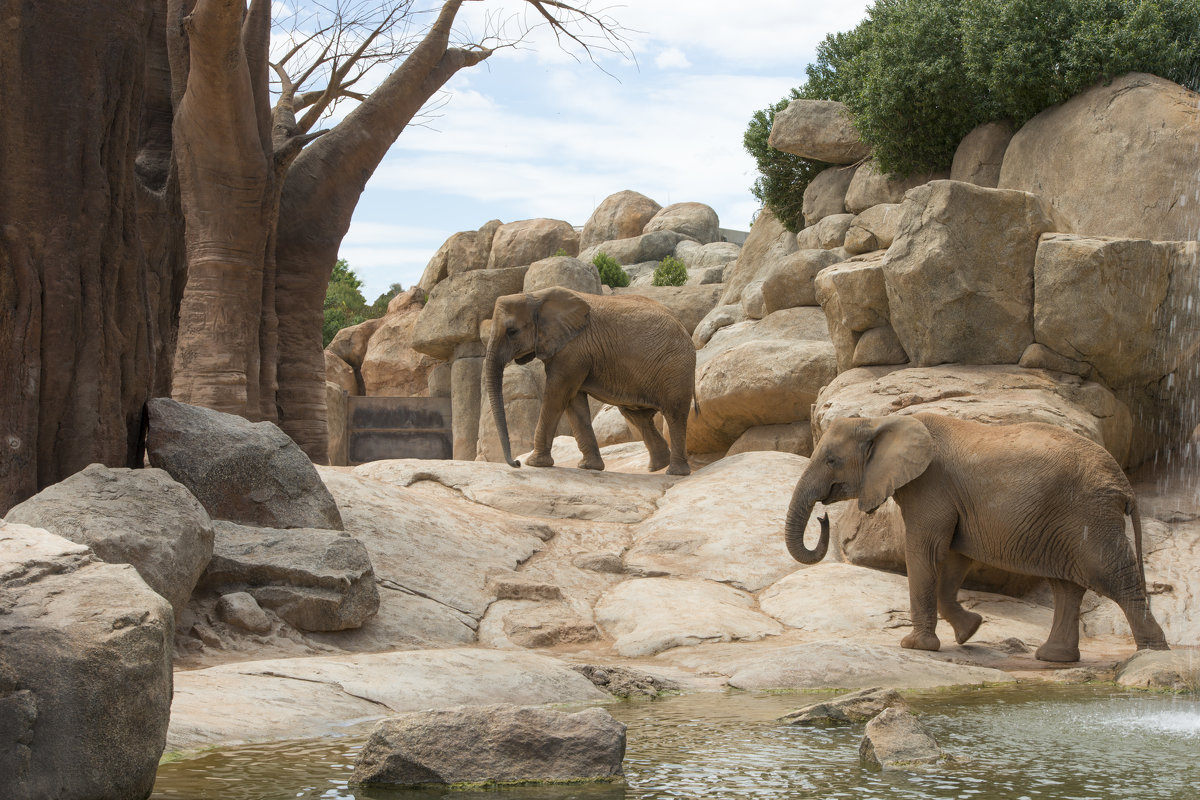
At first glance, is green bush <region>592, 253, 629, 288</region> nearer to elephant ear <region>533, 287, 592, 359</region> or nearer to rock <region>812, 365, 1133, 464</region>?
elephant ear <region>533, 287, 592, 359</region>

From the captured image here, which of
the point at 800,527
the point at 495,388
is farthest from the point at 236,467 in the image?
the point at 495,388

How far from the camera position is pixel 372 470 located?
12.4m

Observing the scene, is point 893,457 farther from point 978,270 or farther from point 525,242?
point 525,242

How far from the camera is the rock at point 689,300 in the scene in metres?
24.5

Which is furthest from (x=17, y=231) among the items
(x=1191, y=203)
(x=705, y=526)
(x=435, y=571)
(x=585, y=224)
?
(x=585, y=224)

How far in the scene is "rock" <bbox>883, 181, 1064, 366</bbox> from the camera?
11.6m

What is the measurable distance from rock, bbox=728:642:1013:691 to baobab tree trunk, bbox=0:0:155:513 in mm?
4449

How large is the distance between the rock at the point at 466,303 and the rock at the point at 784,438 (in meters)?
11.5

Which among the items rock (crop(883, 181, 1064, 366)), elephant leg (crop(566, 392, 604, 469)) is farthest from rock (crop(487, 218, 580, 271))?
rock (crop(883, 181, 1064, 366))

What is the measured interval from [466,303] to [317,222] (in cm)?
1349

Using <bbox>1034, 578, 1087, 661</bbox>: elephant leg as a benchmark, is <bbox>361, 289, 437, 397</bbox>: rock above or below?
above

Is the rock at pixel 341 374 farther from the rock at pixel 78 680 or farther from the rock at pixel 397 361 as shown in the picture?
the rock at pixel 78 680

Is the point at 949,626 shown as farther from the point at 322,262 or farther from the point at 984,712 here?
the point at 322,262

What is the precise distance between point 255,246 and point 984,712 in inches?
326
